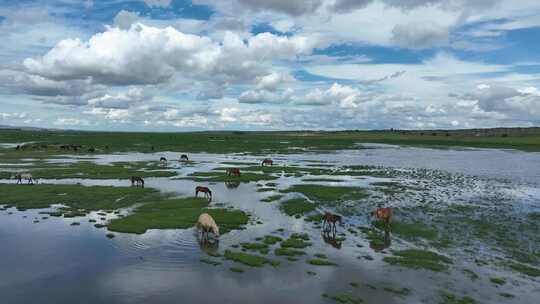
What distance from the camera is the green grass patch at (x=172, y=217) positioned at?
23.0m

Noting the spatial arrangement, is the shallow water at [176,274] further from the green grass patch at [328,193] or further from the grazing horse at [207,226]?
the green grass patch at [328,193]

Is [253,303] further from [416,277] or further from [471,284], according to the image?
[471,284]

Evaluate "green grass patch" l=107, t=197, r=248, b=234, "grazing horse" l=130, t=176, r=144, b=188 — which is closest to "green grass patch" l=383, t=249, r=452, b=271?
"green grass patch" l=107, t=197, r=248, b=234

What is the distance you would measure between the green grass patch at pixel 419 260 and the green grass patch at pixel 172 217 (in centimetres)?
932

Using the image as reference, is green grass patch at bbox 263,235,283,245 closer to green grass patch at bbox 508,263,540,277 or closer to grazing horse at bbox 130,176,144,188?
green grass patch at bbox 508,263,540,277

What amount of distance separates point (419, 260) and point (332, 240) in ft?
15.4

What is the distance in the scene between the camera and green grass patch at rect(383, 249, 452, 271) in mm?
17141

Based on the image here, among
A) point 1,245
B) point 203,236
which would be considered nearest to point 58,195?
point 1,245

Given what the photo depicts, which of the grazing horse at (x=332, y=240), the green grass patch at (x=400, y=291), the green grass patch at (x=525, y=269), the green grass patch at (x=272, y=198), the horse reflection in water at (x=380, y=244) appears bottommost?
the green grass patch at (x=400, y=291)

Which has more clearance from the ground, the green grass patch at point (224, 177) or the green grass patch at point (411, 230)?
the green grass patch at point (224, 177)

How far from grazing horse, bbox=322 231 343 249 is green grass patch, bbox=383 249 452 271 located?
111 inches

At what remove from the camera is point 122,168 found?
52.0 metres

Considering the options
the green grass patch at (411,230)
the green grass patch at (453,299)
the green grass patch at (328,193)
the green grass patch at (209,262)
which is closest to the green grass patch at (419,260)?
the green grass patch at (453,299)

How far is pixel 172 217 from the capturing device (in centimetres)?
2512
